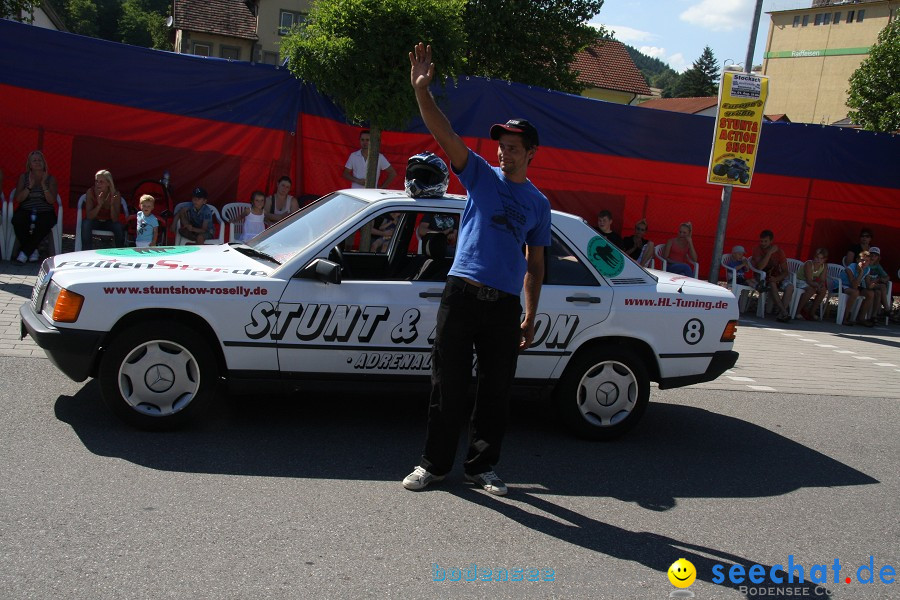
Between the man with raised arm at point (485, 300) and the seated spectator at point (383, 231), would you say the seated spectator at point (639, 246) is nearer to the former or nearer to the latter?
the seated spectator at point (383, 231)

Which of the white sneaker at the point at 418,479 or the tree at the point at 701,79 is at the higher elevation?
the tree at the point at 701,79

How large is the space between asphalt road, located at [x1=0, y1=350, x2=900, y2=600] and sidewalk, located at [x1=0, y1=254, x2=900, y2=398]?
172 cm

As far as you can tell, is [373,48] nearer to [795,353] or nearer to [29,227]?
[29,227]

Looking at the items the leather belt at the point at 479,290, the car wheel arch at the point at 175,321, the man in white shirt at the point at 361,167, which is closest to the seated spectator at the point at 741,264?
the man in white shirt at the point at 361,167

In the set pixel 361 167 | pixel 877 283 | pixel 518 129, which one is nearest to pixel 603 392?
pixel 518 129

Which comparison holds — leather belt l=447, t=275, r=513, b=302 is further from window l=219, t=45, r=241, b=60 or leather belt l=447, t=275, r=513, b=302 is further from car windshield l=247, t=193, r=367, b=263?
window l=219, t=45, r=241, b=60

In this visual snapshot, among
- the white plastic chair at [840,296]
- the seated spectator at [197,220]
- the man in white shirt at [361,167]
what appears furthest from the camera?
the white plastic chair at [840,296]

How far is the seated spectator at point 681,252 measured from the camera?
12586 mm

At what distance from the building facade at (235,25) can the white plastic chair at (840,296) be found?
4674 cm

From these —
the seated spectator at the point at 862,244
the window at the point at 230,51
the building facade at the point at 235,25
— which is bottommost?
the seated spectator at the point at 862,244

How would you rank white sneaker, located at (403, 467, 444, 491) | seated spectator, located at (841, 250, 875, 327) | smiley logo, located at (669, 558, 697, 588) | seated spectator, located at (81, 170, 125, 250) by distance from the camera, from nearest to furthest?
smiley logo, located at (669, 558, 697, 588), white sneaker, located at (403, 467, 444, 491), seated spectator, located at (81, 170, 125, 250), seated spectator, located at (841, 250, 875, 327)

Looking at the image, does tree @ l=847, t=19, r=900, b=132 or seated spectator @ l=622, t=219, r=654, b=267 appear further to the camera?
tree @ l=847, t=19, r=900, b=132

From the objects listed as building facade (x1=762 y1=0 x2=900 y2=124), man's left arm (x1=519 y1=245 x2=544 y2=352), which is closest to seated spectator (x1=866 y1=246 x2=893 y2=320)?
man's left arm (x1=519 y1=245 x2=544 y2=352)

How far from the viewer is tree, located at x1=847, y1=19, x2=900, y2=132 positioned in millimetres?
19438
